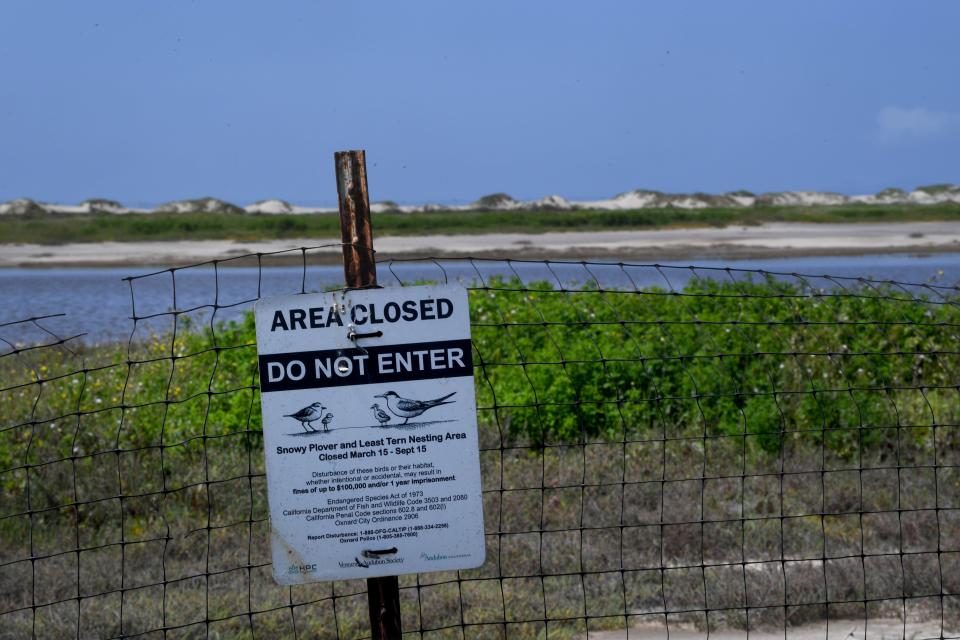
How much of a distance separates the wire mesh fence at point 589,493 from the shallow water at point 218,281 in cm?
680

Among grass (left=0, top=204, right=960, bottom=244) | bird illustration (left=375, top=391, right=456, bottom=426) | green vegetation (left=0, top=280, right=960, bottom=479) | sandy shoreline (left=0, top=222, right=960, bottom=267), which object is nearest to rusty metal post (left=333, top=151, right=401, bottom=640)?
bird illustration (left=375, top=391, right=456, bottom=426)

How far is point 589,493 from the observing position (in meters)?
6.84

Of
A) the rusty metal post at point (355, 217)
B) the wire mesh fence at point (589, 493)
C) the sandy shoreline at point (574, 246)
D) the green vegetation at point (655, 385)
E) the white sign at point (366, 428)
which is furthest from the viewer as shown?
the sandy shoreline at point (574, 246)

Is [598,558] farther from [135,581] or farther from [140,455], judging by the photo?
[140,455]

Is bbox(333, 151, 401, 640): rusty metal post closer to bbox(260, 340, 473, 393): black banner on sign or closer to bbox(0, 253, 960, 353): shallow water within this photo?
bbox(260, 340, 473, 393): black banner on sign

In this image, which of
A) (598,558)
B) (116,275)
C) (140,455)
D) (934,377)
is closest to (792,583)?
(598,558)

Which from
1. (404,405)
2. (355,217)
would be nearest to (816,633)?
(404,405)

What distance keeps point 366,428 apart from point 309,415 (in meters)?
0.18

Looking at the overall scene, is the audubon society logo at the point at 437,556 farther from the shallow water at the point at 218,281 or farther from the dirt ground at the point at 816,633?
the shallow water at the point at 218,281

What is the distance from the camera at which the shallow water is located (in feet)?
61.3

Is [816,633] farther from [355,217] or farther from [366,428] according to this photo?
[355,217]

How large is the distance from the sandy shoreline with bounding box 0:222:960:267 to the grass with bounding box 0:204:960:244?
1.68 metres

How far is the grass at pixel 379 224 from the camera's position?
4674 cm

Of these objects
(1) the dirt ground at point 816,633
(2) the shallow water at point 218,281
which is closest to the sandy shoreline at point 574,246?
(2) the shallow water at point 218,281
